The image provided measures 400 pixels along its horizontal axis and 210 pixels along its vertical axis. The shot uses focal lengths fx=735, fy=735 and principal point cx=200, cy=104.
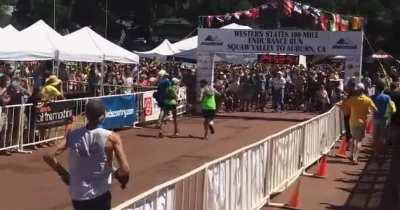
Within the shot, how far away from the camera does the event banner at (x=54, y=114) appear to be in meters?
16.5

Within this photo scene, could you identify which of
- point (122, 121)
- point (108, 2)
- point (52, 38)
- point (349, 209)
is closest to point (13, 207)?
point (349, 209)

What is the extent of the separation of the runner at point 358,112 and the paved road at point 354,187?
61 centimetres

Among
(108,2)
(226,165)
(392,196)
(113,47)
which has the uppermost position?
(108,2)

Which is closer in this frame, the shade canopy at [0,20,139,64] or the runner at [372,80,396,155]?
the runner at [372,80,396,155]

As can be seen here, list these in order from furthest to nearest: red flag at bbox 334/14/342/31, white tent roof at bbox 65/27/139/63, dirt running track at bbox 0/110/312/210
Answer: red flag at bbox 334/14/342/31
white tent roof at bbox 65/27/139/63
dirt running track at bbox 0/110/312/210

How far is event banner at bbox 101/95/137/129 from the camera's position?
66.5 ft

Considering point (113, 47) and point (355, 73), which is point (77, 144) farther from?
point (355, 73)

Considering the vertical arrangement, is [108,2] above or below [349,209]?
above

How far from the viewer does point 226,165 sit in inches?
319

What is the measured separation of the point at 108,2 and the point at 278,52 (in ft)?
179

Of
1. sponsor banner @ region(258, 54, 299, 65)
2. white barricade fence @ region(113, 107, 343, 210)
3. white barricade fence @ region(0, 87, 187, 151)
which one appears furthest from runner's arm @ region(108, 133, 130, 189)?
sponsor banner @ region(258, 54, 299, 65)

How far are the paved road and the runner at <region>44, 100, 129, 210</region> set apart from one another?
4.45 metres

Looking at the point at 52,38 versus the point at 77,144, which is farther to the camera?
the point at 52,38

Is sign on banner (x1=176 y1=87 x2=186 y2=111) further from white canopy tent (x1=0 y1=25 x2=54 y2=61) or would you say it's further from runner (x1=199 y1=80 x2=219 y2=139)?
runner (x1=199 y1=80 x2=219 y2=139)
